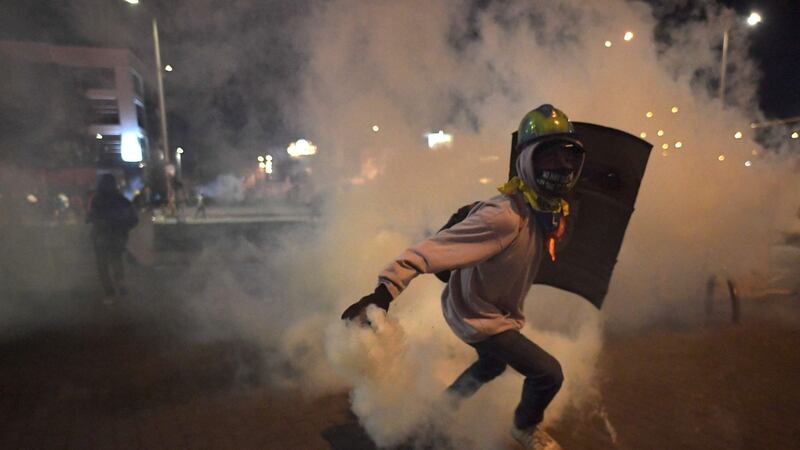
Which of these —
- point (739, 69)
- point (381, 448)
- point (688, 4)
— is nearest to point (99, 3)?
point (381, 448)

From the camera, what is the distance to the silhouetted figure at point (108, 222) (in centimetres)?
657

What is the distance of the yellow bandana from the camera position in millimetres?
2445

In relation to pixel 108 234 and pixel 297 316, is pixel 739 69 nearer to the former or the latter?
pixel 297 316

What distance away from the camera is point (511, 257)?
245 centimetres

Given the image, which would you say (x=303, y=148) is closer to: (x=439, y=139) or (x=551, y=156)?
(x=439, y=139)

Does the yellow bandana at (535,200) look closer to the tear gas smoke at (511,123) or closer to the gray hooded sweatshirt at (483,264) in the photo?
the gray hooded sweatshirt at (483,264)

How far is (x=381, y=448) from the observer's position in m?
3.01

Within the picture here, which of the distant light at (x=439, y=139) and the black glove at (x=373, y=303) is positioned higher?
the distant light at (x=439, y=139)

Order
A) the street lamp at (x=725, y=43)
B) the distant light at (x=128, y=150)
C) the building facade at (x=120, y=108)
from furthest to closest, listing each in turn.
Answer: the distant light at (x=128, y=150)
the building facade at (x=120, y=108)
the street lamp at (x=725, y=43)

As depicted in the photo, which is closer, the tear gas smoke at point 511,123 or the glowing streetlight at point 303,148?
the tear gas smoke at point 511,123

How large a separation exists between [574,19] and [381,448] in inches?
210

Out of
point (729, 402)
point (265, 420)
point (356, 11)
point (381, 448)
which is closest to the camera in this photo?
point (381, 448)

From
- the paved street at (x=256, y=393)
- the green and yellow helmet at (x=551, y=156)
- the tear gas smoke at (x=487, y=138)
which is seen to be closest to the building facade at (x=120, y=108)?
the tear gas smoke at (x=487, y=138)

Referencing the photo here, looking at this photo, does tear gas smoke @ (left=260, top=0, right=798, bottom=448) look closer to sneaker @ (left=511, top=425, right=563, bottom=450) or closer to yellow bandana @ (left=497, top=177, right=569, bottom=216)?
sneaker @ (left=511, top=425, right=563, bottom=450)
